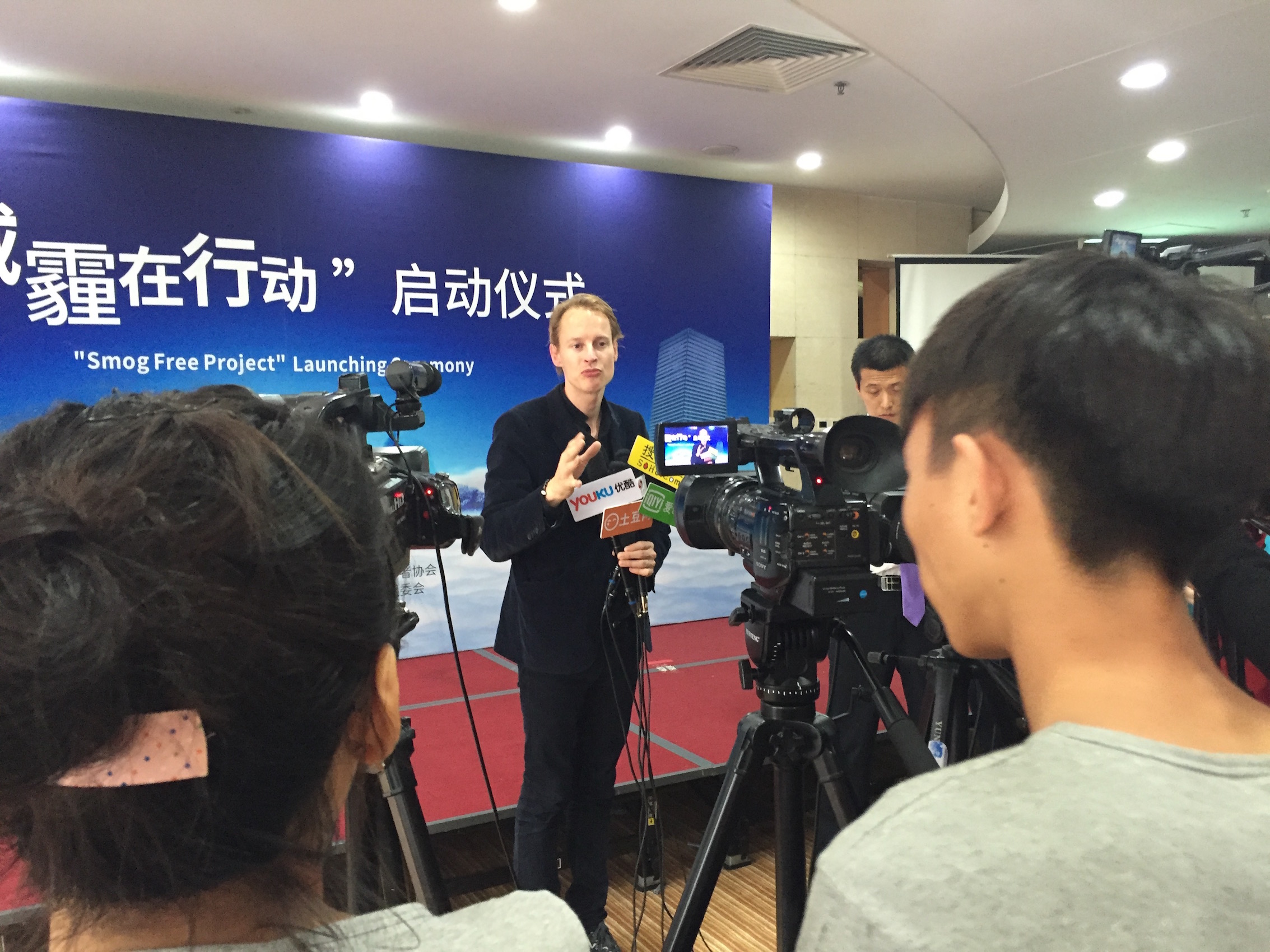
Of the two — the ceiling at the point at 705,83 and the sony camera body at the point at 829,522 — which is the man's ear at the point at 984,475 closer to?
the sony camera body at the point at 829,522

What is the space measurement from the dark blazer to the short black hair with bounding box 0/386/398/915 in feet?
4.19

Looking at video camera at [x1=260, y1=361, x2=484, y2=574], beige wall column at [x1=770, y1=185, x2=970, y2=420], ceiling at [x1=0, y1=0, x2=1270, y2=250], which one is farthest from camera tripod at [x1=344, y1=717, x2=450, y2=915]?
beige wall column at [x1=770, y1=185, x2=970, y2=420]

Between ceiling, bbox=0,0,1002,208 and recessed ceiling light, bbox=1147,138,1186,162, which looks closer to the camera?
ceiling, bbox=0,0,1002,208

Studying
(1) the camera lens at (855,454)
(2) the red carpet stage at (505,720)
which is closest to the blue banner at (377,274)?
(2) the red carpet stage at (505,720)

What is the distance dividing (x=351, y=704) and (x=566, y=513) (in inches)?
52.3

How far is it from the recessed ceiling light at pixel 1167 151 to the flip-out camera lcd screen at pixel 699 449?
381 cm

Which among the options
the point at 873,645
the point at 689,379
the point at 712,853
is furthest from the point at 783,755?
the point at 689,379

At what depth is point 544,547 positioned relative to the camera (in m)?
1.90

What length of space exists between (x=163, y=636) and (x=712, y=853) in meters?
1.14

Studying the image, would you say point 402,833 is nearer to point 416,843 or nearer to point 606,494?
point 416,843

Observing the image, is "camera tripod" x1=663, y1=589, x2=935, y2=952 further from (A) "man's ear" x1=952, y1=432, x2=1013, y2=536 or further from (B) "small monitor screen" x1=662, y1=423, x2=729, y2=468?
(A) "man's ear" x1=952, y1=432, x2=1013, y2=536

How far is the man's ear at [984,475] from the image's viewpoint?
0.56m

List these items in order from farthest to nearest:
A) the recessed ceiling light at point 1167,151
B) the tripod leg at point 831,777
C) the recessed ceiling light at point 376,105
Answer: the recessed ceiling light at point 1167,151 → the recessed ceiling light at point 376,105 → the tripod leg at point 831,777

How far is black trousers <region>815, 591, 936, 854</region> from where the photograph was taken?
2.11m
